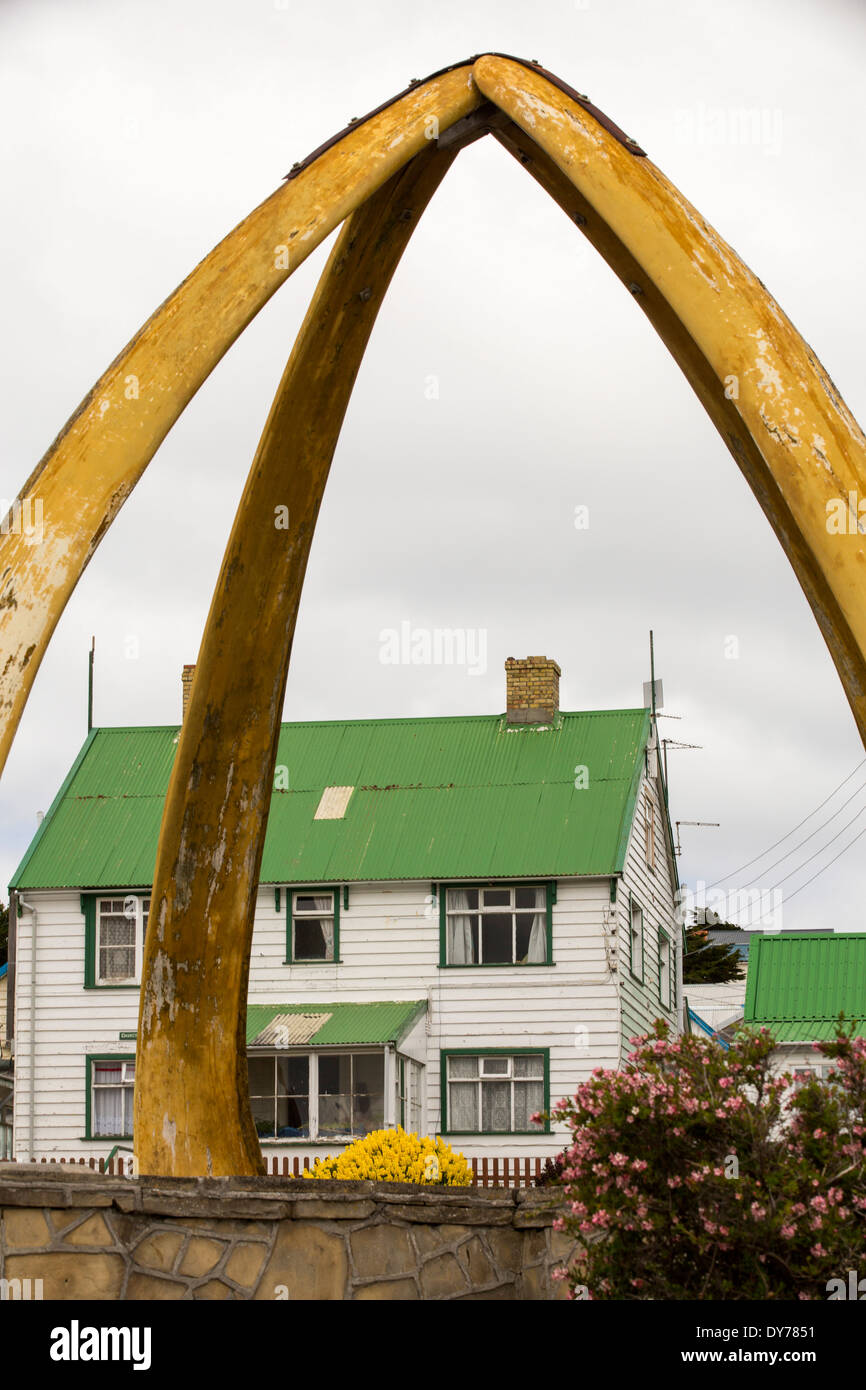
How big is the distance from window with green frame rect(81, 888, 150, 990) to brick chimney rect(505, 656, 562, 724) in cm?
712

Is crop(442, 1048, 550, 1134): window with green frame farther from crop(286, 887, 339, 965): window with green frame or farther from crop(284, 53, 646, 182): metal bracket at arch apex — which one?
crop(284, 53, 646, 182): metal bracket at arch apex

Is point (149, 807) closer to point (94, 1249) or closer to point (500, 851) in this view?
point (500, 851)

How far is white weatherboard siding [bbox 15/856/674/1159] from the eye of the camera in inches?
1074

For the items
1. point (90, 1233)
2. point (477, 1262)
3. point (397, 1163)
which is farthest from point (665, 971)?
point (90, 1233)

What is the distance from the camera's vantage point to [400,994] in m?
27.9

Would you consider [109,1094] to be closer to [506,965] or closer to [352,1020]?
[352,1020]

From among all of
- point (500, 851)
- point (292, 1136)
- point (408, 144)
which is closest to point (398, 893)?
point (500, 851)

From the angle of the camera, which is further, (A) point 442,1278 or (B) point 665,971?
(B) point 665,971

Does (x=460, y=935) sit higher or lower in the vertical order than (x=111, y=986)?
higher

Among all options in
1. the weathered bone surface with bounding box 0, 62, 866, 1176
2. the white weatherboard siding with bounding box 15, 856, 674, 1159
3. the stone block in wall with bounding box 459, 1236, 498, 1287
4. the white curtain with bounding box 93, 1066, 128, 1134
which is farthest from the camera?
the white curtain with bounding box 93, 1066, 128, 1134

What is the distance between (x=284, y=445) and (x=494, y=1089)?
58.5 feet

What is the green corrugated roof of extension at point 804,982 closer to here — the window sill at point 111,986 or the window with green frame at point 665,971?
the window with green frame at point 665,971

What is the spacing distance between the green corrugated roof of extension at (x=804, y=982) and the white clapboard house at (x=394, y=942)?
7.08 ft

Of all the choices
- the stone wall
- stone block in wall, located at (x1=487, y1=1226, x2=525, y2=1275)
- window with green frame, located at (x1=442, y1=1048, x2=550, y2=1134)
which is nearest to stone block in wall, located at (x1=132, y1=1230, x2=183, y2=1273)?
the stone wall
